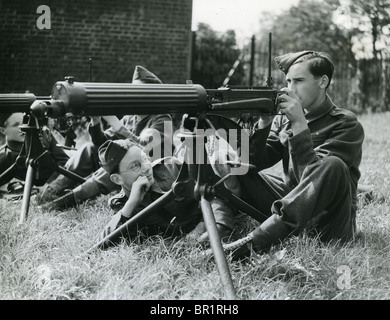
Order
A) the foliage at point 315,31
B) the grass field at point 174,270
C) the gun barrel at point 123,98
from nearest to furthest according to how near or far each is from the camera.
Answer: the gun barrel at point 123,98
the grass field at point 174,270
the foliage at point 315,31

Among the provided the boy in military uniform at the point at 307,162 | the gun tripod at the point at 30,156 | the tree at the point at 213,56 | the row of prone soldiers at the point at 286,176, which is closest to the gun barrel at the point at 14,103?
the gun tripod at the point at 30,156

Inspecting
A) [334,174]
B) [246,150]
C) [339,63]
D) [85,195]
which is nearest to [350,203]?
[334,174]

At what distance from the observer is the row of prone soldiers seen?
2.89 meters

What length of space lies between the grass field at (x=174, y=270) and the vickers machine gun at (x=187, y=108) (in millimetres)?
234

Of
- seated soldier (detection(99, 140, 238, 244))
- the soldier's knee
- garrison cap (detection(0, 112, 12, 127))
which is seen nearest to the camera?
the soldier's knee

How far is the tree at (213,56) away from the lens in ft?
40.8

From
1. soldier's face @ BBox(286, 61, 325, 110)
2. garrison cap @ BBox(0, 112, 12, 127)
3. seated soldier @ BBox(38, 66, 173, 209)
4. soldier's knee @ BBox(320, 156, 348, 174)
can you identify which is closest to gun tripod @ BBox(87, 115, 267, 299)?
soldier's knee @ BBox(320, 156, 348, 174)

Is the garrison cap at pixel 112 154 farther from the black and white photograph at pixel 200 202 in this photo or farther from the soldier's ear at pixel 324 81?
the soldier's ear at pixel 324 81

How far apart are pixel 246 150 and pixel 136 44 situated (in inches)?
320

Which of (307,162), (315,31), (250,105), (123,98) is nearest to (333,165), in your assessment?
(307,162)

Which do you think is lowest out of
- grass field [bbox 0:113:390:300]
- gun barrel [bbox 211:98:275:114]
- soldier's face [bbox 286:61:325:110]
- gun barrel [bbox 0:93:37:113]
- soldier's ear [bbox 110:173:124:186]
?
grass field [bbox 0:113:390:300]

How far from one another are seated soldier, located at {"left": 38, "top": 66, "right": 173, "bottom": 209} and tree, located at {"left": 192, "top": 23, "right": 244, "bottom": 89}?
732cm

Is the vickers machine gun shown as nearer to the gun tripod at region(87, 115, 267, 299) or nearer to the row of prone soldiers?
the gun tripod at region(87, 115, 267, 299)
